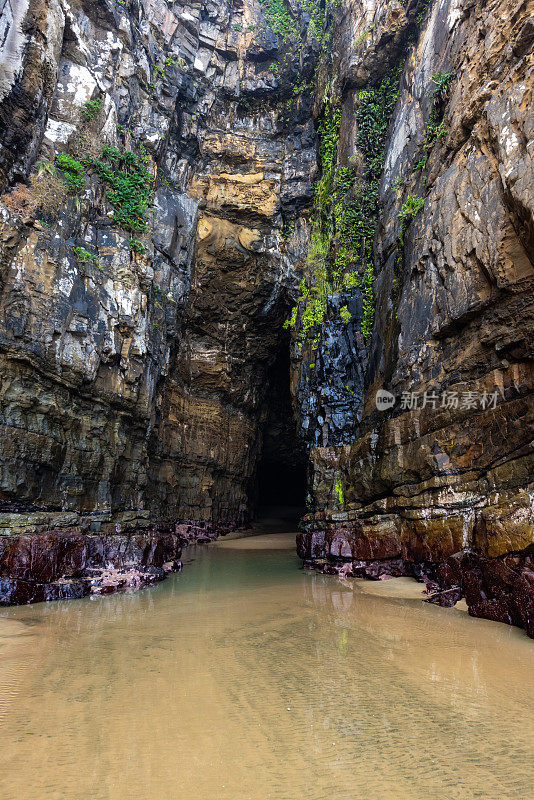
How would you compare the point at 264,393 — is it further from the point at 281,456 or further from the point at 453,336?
the point at 453,336

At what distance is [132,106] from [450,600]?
62.0ft

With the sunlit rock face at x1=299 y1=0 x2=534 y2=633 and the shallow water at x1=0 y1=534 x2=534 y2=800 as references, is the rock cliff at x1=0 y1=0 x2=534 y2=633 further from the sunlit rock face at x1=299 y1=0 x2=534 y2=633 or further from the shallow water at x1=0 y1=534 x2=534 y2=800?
the shallow water at x1=0 y1=534 x2=534 y2=800

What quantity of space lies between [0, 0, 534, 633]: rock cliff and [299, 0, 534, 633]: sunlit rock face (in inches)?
2.2

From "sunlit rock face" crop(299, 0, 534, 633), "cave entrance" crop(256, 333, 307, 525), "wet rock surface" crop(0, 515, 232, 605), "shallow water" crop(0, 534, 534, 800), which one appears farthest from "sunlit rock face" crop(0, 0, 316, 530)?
"sunlit rock face" crop(299, 0, 534, 633)

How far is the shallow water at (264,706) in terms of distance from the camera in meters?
2.27

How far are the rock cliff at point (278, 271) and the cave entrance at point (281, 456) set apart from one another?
216 centimetres

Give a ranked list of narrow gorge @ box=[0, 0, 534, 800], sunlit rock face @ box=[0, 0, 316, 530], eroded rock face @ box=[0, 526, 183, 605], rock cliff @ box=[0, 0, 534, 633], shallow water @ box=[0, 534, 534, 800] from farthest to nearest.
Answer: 1. sunlit rock face @ box=[0, 0, 316, 530]
2. rock cliff @ box=[0, 0, 534, 633]
3. eroded rock face @ box=[0, 526, 183, 605]
4. narrow gorge @ box=[0, 0, 534, 800]
5. shallow water @ box=[0, 534, 534, 800]

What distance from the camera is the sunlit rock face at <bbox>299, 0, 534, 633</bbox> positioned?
7047 millimetres

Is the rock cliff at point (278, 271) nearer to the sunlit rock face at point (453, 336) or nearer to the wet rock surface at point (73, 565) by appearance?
the sunlit rock face at point (453, 336)

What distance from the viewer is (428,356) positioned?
31.0 ft

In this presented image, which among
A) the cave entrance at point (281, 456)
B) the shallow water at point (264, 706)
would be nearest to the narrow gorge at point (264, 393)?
the shallow water at point (264, 706)

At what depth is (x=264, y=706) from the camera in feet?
10.4

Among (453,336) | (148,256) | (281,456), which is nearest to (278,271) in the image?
(148,256)

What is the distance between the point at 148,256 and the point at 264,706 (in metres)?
14.0
